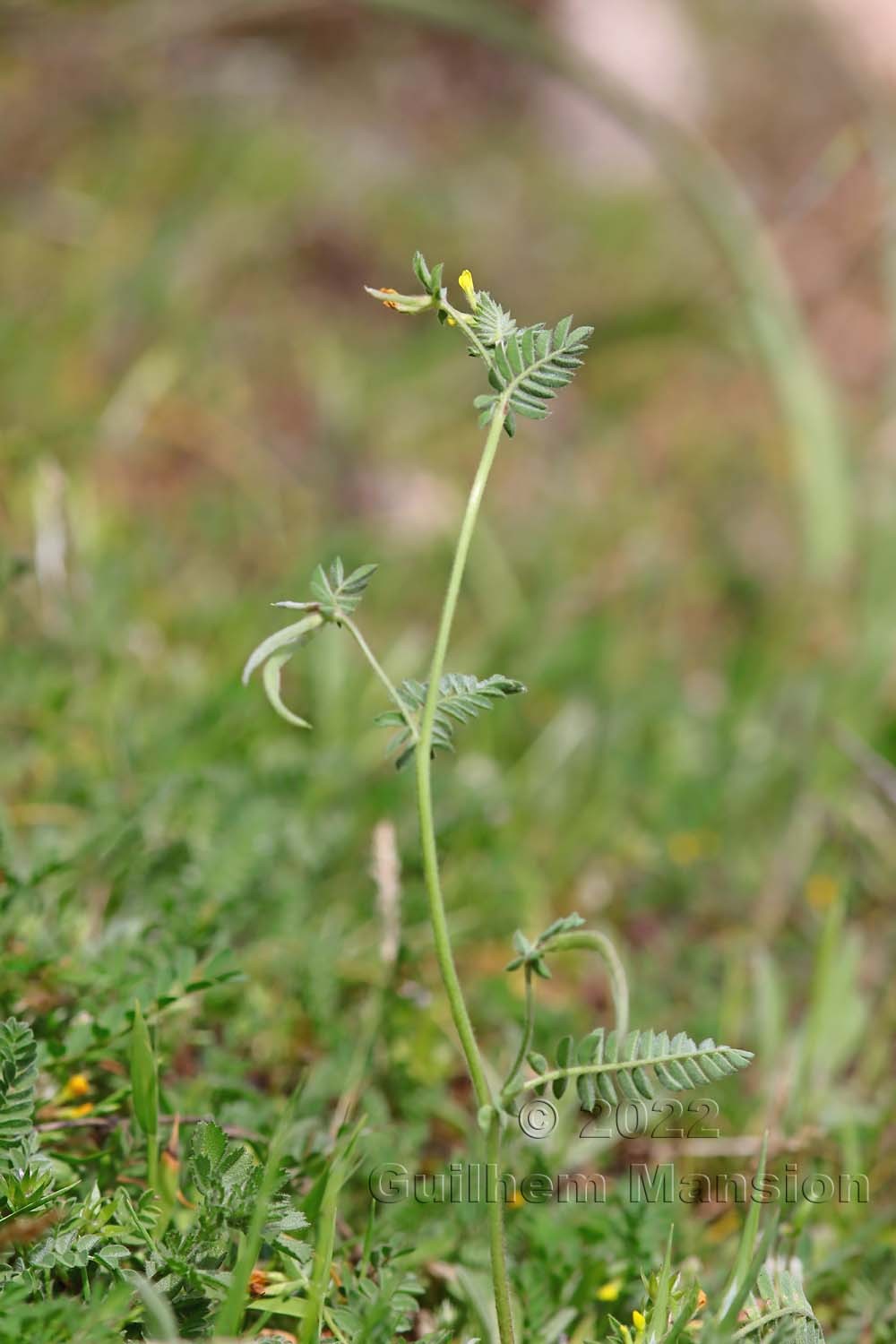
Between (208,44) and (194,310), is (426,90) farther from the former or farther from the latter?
(194,310)

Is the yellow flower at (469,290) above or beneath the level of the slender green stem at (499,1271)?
above

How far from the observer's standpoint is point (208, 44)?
4305mm

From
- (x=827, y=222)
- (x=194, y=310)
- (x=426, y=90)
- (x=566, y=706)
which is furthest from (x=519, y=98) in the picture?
(x=566, y=706)

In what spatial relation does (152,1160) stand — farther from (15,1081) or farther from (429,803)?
(429,803)

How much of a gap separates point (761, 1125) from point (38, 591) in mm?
1232

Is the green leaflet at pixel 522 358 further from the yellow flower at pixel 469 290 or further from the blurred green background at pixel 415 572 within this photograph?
the blurred green background at pixel 415 572

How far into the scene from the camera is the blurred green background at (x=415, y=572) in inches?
50.6

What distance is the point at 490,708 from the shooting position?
81 centimetres

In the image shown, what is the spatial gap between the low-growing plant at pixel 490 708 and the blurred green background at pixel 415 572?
292 mm

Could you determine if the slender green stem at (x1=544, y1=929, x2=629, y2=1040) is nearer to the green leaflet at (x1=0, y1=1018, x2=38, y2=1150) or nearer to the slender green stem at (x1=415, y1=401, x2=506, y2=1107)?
the slender green stem at (x1=415, y1=401, x2=506, y2=1107)

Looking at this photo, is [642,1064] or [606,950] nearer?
[642,1064]

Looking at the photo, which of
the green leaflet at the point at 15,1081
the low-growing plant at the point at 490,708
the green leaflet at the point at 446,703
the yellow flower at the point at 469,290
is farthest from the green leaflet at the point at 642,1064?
the yellow flower at the point at 469,290

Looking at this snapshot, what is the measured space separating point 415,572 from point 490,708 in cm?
169

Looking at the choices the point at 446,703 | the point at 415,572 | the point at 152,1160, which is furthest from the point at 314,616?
the point at 415,572
